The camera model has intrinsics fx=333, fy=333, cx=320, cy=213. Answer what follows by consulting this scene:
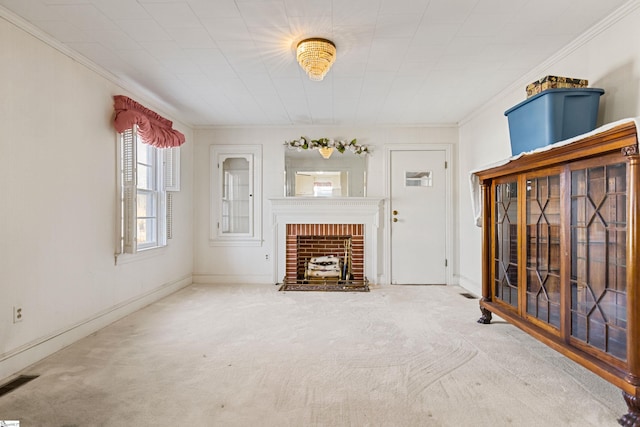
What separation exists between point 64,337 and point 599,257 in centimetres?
373

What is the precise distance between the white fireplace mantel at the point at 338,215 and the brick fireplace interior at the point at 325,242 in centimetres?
7

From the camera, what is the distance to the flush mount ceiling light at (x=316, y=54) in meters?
2.44

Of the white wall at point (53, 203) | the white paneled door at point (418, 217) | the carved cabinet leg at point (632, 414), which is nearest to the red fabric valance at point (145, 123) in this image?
the white wall at point (53, 203)

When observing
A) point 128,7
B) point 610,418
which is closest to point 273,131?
point 128,7

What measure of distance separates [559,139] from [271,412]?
249 cm

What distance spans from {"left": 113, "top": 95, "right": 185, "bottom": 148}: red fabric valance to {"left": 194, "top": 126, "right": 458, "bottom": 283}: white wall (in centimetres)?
94

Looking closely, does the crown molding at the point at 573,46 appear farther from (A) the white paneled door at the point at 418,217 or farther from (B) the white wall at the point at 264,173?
(B) the white wall at the point at 264,173

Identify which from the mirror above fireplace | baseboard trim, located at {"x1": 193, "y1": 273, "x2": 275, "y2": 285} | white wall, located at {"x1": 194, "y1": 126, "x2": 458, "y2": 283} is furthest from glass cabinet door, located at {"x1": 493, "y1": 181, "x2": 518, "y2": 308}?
baseboard trim, located at {"x1": 193, "y1": 273, "x2": 275, "y2": 285}

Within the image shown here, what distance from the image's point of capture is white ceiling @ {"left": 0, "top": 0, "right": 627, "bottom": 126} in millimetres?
2084

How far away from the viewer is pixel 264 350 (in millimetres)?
2545

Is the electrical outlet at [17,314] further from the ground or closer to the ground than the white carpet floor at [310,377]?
further from the ground

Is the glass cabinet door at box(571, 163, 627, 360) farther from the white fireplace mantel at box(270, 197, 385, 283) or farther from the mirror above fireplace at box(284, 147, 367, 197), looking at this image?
the mirror above fireplace at box(284, 147, 367, 197)

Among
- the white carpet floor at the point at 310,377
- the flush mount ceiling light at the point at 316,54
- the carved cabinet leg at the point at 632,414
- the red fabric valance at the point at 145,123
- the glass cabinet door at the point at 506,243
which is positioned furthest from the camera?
the red fabric valance at the point at 145,123

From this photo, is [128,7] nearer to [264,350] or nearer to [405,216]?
[264,350]
